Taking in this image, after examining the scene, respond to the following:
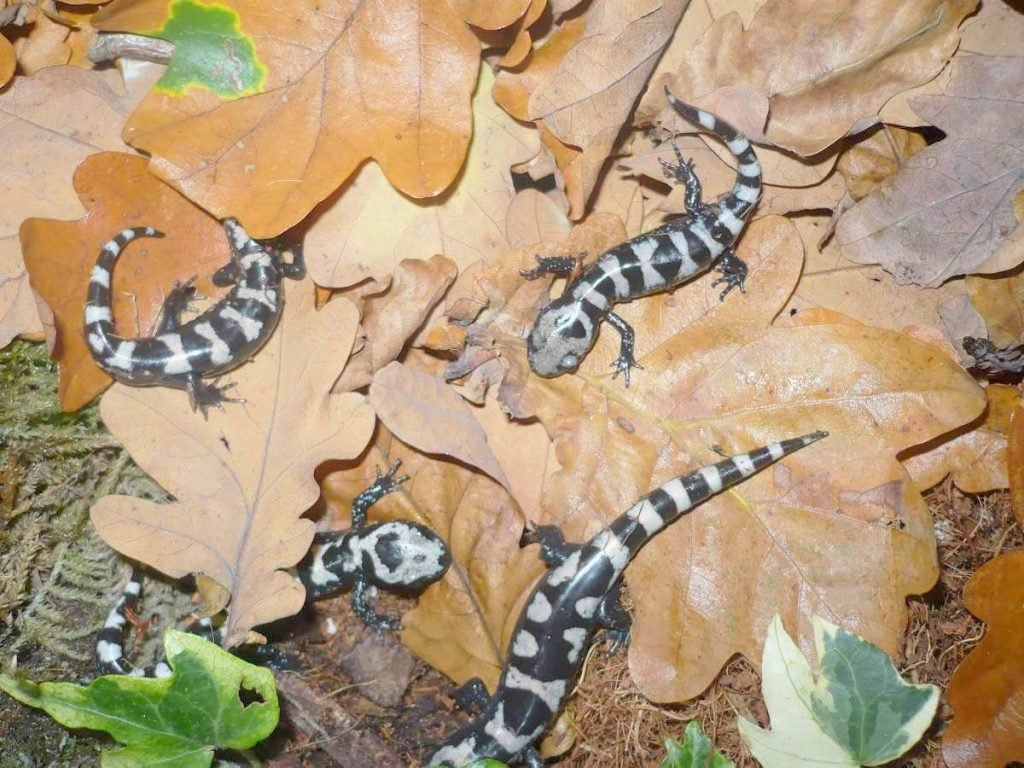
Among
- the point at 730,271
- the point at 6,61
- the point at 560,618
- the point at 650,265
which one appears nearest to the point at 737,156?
the point at 730,271

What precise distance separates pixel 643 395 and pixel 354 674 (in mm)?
1755

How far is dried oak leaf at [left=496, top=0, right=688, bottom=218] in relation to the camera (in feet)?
11.1

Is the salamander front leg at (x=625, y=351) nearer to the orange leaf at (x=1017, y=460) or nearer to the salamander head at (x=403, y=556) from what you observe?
the salamander head at (x=403, y=556)

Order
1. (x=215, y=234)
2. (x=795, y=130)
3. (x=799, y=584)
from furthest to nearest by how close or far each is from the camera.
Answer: (x=215, y=234) → (x=795, y=130) → (x=799, y=584)

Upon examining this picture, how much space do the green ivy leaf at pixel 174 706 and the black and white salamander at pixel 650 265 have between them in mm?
1748

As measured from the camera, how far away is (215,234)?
3.77 metres

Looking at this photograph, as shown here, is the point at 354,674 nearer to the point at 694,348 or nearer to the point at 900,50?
the point at 694,348

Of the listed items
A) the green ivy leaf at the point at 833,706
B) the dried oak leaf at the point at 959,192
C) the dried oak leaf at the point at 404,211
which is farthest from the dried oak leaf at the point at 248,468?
the dried oak leaf at the point at 959,192

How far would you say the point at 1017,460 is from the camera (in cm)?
334

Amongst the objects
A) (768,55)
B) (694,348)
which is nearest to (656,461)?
(694,348)

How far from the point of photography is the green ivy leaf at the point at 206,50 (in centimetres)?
318

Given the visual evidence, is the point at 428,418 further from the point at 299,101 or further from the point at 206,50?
the point at 206,50

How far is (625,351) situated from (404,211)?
3.79 feet

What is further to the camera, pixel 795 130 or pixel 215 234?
pixel 215 234
